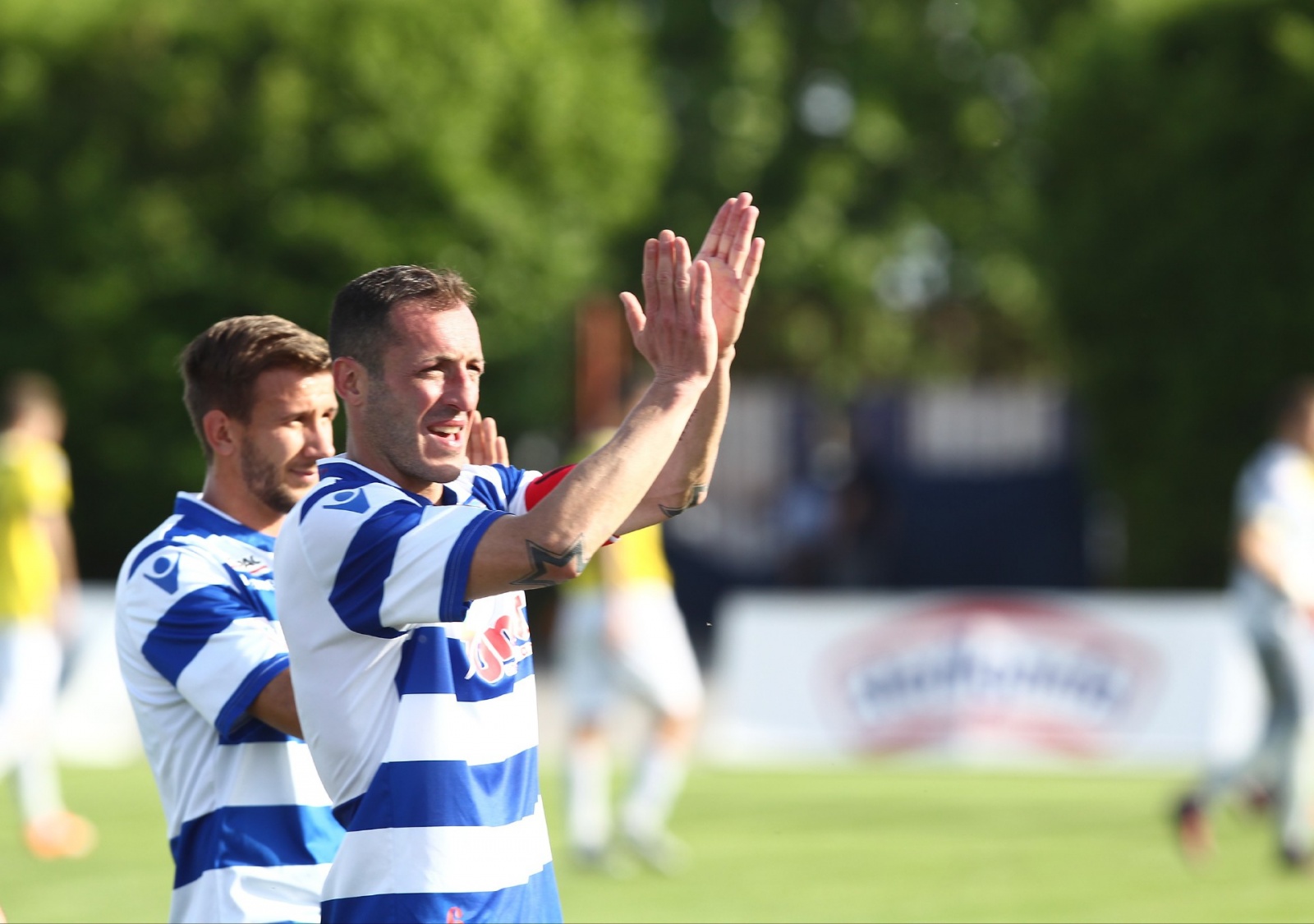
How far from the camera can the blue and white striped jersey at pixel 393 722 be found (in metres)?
3.17

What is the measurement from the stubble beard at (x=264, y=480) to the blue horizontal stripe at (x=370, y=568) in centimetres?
79

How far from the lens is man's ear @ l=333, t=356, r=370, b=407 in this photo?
3309 millimetres

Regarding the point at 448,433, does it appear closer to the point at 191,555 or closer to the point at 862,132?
the point at 191,555

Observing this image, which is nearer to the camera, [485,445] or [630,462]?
[630,462]

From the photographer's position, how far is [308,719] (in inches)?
129

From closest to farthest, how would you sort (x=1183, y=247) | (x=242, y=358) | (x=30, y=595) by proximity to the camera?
(x=242, y=358) < (x=30, y=595) < (x=1183, y=247)

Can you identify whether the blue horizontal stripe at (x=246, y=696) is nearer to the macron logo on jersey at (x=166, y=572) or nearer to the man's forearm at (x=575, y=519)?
the macron logo on jersey at (x=166, y=572)

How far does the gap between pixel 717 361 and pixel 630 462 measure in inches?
20.4

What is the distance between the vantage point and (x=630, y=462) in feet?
10.1

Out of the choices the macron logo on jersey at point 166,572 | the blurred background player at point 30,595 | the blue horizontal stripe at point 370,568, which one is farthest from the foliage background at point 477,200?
the blue horizontal stripe at point 370,568

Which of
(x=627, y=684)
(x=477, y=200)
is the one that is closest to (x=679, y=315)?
(x=627, y=684)

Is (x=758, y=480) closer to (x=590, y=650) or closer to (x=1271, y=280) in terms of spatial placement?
(x=1271, y=280)

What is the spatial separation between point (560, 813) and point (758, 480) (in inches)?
625

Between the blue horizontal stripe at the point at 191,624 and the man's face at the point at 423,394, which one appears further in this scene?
the blue horizontal stripe at the point at 191,624
